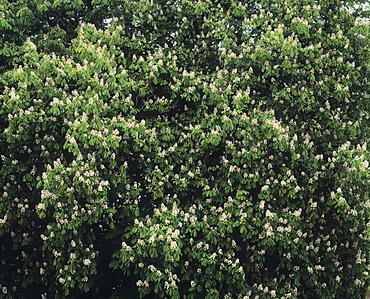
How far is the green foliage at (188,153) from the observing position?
1084cm

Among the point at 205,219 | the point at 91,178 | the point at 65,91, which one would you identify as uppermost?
the point at 65,91

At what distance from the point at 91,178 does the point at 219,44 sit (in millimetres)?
5298

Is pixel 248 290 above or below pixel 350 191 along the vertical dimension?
below

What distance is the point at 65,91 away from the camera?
11500 mm

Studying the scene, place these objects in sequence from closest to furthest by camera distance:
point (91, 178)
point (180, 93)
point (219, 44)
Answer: point (91, 178), point (180, 93), point (219, 44)

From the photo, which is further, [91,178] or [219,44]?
[219,44]

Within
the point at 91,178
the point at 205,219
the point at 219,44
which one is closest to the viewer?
the point at 91,178

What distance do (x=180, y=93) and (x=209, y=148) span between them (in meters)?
1.60

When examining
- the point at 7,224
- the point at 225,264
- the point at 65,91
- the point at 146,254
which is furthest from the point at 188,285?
the point at 65,91

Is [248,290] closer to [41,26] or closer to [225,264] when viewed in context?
[225,264]

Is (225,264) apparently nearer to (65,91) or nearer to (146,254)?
(146,254)

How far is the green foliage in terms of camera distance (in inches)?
427

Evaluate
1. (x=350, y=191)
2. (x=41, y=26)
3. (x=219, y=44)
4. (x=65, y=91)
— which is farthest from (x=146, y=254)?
(x=41, y=26)

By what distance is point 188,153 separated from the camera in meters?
11.9
